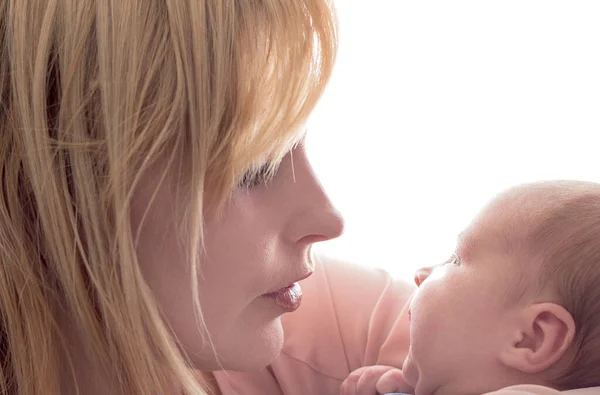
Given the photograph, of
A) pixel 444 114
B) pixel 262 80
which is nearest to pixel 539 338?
pixel 262 80

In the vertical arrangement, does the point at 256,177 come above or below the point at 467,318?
above

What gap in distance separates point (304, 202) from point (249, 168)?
95 millimetres

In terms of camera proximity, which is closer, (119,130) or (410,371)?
(119,130)

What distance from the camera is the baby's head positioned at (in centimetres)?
111

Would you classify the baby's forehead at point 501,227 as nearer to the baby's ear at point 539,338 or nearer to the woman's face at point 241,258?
the baby's ear at point 539,338

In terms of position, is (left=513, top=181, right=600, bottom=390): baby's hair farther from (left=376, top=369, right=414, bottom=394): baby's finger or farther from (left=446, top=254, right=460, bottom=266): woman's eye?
(left=376, top=369, right=414, bottom=394): baby's finger

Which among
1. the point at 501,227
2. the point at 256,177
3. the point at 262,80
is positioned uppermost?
the point at 262,80

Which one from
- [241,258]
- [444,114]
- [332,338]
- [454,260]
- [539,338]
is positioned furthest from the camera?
[444,114]

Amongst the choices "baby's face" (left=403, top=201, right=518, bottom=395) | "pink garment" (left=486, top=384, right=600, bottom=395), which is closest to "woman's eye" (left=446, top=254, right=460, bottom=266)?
"baby's face" (left=403, top=201, right=518, bottom=395)

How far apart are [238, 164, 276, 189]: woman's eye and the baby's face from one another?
317 millimetres

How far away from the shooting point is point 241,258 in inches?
40.3

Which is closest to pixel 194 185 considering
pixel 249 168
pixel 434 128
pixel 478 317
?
pixel 249 168

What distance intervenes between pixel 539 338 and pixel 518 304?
5cm

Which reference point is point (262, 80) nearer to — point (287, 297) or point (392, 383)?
point (287, 297)
